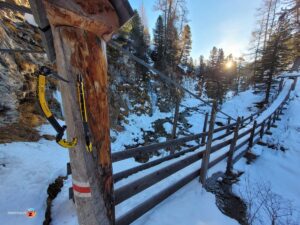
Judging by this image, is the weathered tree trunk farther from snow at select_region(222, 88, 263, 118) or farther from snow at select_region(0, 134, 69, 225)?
snow at select_region(222, 88, 263, 118)

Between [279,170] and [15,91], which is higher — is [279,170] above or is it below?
below

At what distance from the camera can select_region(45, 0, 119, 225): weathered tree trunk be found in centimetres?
103

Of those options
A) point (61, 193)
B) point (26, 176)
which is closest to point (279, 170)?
point (61, 193)

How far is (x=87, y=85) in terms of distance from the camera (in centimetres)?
114

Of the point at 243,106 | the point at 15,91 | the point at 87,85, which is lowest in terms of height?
the point at 243,106

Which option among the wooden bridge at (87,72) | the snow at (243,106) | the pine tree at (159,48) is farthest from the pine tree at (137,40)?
the wooden bridge at (87,72)

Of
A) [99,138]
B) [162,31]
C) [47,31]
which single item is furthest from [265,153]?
[162,31]

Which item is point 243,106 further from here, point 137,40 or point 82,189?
point 82,189

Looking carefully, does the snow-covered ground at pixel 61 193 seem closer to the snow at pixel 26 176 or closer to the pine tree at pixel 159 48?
the snow at pixel 26 176

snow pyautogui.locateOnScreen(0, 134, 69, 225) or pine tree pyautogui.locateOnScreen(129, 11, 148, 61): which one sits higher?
pine tree pyautogui.locateOnScreen(129, 11, 148, 61)

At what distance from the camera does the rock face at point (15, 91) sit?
20.4 ft

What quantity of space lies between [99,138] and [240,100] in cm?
2135

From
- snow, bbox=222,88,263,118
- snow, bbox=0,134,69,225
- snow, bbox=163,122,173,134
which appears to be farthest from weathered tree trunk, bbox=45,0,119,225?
snow, bbox=222,88,263,118

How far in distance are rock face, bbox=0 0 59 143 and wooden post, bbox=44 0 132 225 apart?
6044 millimetres
